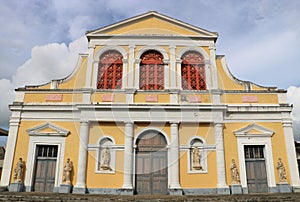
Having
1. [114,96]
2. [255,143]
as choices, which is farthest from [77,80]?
[255,143]

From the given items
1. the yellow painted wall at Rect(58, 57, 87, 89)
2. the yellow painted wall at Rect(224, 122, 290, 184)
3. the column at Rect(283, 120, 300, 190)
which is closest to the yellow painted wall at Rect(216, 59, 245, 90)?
the yellow painted wall at Rect(224, 122, 290, 184)

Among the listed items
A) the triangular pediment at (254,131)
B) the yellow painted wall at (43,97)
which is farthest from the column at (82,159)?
the triangular pediment at (254,131)

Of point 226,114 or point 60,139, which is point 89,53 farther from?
point 226,114

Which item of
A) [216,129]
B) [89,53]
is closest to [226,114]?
[216,129]

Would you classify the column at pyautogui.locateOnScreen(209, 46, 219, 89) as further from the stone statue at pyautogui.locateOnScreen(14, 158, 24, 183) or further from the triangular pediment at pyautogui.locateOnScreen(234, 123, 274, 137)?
the stone statue at pyautogui.locateOnScreen(14, 158, 24, 183)

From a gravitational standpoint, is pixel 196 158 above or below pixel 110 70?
below

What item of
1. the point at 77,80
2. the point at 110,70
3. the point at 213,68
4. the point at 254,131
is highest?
the point at 213,68

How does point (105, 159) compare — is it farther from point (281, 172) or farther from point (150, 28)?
point (281, 172)

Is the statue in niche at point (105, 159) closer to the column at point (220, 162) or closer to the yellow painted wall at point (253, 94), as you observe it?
the column at point (220, 162)

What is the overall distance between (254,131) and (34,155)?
439 inches

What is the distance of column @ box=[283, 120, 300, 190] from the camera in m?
13.7

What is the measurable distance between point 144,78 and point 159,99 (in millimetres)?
1602

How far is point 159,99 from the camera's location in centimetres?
1482

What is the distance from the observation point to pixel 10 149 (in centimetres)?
1424
